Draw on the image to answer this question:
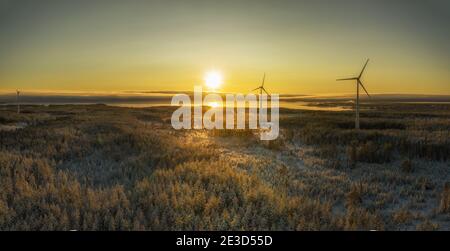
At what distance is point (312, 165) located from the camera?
62.1 feet

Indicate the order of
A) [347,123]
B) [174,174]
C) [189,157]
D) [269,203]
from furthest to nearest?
[347,123]
[189,157]
[174,174]
[269,203]

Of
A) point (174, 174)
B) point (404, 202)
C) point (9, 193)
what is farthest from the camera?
point (174, 174)

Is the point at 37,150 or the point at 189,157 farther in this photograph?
the point at 37,150

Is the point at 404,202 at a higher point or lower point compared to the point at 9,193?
lower

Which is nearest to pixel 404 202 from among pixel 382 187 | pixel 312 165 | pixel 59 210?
pixel 382 187

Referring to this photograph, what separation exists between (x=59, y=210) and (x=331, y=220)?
21.3 feet

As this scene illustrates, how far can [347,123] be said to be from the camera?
45.8m

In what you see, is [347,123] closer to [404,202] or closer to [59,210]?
[404,202]
